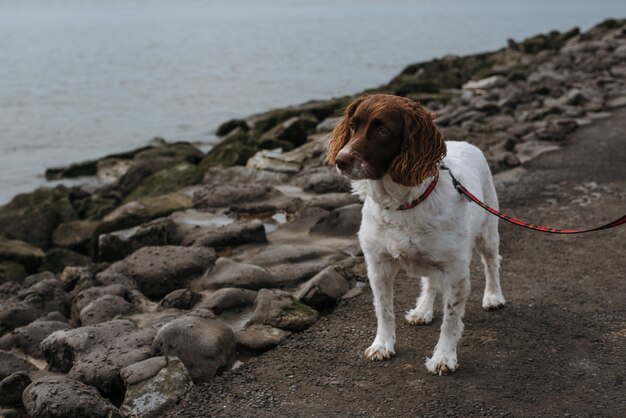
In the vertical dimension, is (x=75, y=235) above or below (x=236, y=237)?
below

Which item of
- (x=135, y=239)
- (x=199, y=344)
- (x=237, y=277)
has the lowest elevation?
(x=135, y=239)

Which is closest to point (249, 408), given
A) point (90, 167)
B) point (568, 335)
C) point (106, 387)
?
point (106, 387)

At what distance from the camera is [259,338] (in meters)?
5.70

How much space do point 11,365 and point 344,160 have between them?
11.1 feet

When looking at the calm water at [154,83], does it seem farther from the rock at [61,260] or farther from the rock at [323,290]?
the rock at [323,290]

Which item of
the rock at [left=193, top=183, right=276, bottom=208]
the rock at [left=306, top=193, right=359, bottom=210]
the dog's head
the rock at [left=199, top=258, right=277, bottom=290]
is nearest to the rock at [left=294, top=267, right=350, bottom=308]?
the rock at [left=199, top=258, right=277, bottom=290]

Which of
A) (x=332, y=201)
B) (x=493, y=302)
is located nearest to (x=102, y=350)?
(x=493, y=302)

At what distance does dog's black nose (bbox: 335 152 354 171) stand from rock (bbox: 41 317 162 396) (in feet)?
6.89

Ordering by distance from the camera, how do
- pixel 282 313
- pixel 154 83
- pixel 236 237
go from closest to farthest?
pixel 282 313, pixel 236 237, pixel 154 83

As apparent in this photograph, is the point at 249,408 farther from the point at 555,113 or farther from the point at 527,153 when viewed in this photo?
the point at 555,113

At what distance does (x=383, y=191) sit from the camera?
191 inches

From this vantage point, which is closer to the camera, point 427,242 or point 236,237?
point 427,242

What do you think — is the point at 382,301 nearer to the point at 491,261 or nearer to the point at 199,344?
the point at 491,261

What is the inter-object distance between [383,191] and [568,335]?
6.34 ft
